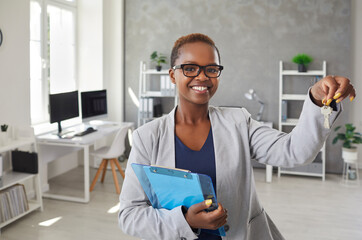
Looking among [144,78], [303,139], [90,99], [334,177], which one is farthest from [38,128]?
[303,139]

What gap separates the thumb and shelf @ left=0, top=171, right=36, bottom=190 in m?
2.83

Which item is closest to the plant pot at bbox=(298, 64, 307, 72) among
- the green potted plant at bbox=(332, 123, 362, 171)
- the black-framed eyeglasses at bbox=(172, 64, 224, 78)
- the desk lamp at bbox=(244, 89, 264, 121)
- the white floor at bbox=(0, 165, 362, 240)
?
the desk lamp at bbox=(244, 89, 264, 121)

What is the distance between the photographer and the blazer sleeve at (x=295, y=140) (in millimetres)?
963

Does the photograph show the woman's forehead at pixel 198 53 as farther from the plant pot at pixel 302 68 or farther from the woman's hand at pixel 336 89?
the plant pot at pixel 302 68

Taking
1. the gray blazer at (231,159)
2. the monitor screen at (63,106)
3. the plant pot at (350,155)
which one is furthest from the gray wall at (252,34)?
the gray blazer at (231,159)

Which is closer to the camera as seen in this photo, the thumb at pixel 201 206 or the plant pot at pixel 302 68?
the thumb at pixel 201 206

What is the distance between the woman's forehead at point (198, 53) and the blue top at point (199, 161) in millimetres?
245

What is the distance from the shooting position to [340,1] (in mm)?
5023

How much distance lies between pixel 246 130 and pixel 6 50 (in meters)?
3.35

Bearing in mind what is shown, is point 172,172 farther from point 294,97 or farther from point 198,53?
point 294,97

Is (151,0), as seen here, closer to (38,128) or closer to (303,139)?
(38,128)

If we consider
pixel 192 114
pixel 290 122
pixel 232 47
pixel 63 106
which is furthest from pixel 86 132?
pixel 192 114

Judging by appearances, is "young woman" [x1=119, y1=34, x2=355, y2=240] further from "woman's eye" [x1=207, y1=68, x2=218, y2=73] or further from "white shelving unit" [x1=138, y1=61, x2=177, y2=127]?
"white shelving unit" [x1=138, y1=61, x2=177, y2=127]

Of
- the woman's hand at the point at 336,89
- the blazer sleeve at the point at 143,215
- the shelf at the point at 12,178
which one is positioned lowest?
the shelf at the point at 12,178
